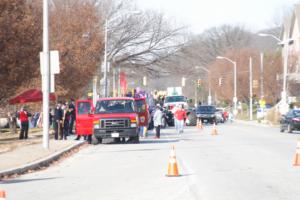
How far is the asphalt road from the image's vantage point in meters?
13.5

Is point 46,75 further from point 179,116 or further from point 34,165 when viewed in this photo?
point 179,116

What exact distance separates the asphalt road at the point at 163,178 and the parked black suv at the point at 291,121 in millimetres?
17427

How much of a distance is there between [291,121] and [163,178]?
2733 centimetres

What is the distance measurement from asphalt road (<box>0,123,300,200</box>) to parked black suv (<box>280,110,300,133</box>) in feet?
57.2

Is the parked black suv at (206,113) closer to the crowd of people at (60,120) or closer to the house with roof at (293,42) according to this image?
the house with roof at (293,42)

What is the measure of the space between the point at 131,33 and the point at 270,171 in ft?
145

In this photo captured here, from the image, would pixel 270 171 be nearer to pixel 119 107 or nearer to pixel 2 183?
pixel 2 183

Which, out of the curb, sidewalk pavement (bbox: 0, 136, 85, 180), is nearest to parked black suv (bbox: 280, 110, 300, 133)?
sidewalk pavement (bbox: 0, 136, 85, 180)

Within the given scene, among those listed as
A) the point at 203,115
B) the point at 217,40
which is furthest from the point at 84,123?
the point at 217,40

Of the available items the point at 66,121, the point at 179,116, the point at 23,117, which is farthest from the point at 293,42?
the point at 66,121

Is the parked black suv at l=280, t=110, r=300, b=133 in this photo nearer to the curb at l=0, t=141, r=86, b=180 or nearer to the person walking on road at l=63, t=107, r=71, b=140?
the person walking on road at l=63, t=107, r=71, b=140

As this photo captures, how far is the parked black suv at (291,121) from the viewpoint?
4206 centimetres

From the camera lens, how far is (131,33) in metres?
61.0

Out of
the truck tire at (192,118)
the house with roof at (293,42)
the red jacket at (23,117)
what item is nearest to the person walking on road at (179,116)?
the red jacket at (23,117)
